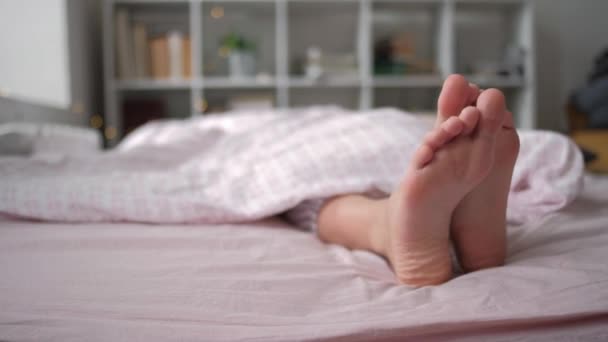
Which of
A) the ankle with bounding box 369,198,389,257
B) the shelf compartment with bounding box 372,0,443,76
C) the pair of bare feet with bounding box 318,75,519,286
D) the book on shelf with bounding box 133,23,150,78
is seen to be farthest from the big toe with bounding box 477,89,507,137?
the book on shelf with bounding box 133,23,150,78

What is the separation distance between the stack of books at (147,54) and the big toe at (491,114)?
1.99 m

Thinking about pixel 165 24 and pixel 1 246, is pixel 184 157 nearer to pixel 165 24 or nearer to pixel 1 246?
pixel 1 246

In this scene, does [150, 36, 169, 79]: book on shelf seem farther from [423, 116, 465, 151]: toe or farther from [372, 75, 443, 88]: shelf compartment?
[423, 116, 465, 151]: toe

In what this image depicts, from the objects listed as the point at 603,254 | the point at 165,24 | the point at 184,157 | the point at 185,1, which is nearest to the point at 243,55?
the point at 185,1

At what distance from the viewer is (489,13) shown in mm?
2600

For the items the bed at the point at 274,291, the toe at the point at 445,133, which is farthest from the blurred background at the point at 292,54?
the toe at the point at 445,133

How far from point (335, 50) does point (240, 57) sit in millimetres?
576

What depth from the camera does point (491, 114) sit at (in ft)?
1.57

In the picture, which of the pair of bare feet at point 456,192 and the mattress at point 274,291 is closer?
the mattress at point 274,291

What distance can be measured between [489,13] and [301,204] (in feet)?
7.59

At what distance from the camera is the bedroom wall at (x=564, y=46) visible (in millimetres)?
2688

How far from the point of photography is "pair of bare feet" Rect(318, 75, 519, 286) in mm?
475

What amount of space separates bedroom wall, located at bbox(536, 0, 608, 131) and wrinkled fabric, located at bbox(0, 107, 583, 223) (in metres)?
2.22

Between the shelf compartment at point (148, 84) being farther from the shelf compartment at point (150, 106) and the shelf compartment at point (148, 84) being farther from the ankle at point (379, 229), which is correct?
the ankle at point (379, 229)
